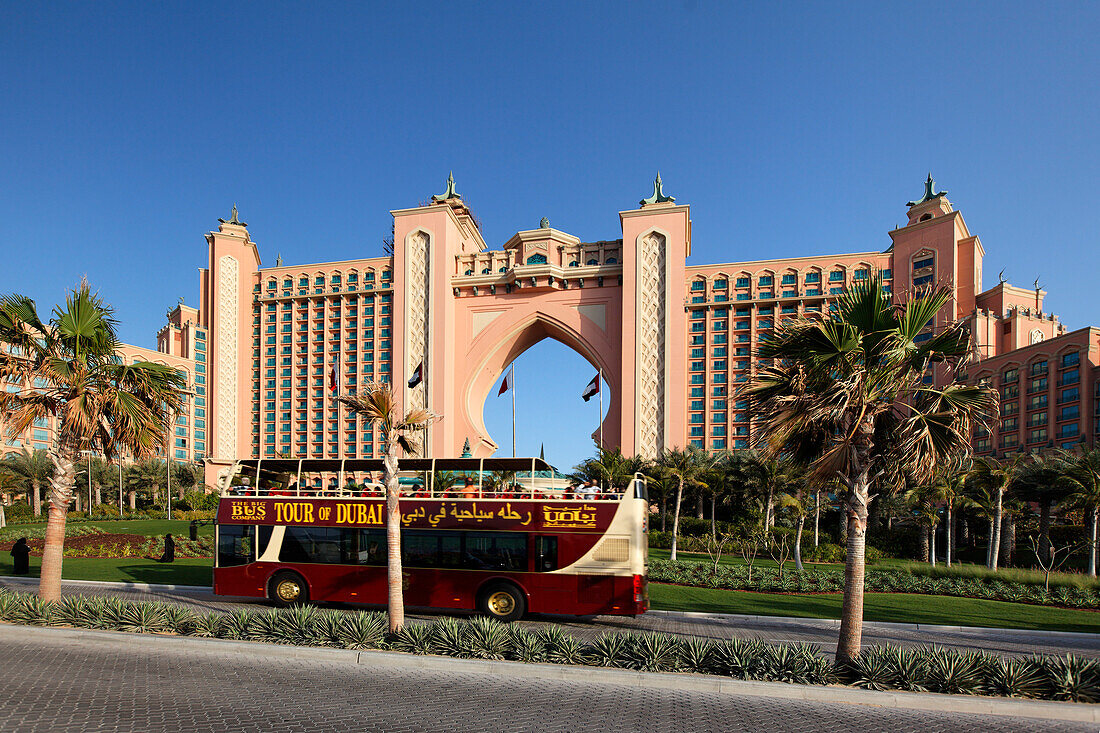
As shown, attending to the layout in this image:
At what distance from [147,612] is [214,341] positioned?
74.8 meters

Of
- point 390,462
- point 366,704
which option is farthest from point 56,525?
point 366,704

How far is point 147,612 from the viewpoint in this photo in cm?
1295

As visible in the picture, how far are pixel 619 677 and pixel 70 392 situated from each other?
1300 cm

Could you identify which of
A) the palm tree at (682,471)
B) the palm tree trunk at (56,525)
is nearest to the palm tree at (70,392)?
the palm tree trunk at (56,525)

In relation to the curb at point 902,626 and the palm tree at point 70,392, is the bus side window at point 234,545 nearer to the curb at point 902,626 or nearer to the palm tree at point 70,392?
the palm tree at point 70,392

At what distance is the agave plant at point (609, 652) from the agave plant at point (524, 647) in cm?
77

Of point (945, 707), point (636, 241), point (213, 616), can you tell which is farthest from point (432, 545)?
point (636, 241)

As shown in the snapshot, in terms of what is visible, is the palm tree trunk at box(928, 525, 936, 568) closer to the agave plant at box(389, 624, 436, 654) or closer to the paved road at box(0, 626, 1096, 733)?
the paved road at box(0, 626, 1096, 733)

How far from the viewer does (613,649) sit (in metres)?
10.7

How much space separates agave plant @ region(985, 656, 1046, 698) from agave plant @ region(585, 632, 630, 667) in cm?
512

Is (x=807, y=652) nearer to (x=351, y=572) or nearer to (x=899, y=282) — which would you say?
(x=351, y=572)

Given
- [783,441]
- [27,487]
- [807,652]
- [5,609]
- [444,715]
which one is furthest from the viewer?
[27,487]

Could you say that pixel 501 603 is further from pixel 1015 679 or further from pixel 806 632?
pixel 1015 679

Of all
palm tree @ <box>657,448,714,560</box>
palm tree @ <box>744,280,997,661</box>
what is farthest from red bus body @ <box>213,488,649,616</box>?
palm tree @ <box>657,448,714,560</box>
